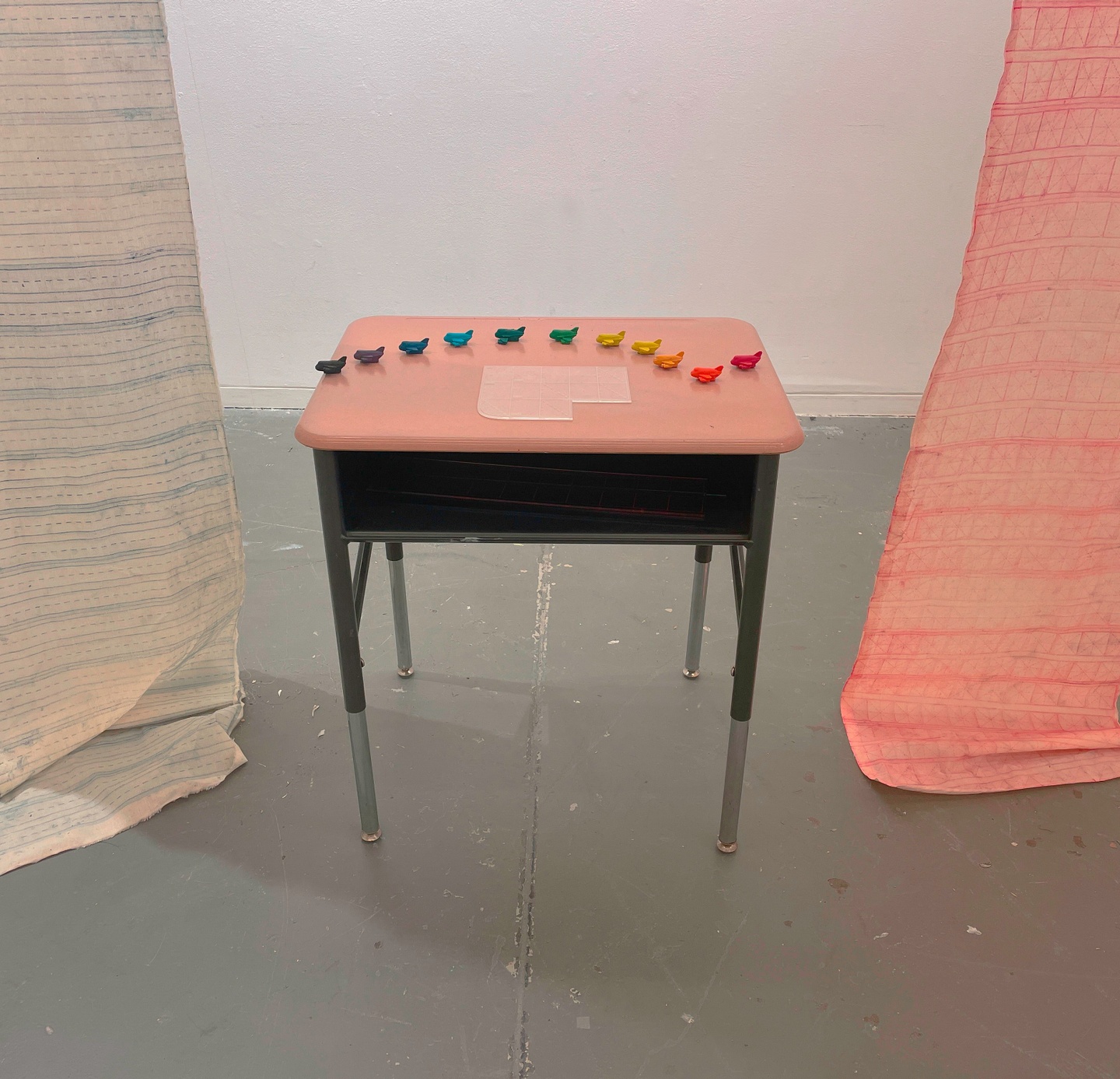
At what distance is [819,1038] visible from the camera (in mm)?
1322

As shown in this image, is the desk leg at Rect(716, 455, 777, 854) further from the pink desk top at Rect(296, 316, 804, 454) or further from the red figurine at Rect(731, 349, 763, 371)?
the red figurine at Rect(731, 349, 763, 371)

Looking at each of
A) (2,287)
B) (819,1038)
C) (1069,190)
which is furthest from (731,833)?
(2,287)

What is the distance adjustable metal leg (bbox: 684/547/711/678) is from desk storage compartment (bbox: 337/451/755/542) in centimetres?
38

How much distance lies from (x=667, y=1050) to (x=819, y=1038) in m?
0.23

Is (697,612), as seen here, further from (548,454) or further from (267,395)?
(267,395)

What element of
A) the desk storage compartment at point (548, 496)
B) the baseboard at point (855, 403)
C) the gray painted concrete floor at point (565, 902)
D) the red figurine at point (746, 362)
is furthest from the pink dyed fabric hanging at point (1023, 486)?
the baseboard at point (855, 403)

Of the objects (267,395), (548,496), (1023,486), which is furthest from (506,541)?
(267,395)

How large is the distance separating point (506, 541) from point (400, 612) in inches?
27.9

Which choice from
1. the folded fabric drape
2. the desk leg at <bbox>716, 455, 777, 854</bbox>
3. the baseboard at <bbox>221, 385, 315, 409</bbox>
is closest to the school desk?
the desk leg at <bbox>716, 455, 777, 854</bbox>

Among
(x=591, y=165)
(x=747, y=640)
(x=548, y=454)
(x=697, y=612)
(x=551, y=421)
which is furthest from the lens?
(x=591, y=165)

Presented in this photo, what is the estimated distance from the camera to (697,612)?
1959 mm

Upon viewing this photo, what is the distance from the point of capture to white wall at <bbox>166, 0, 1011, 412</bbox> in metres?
2.80

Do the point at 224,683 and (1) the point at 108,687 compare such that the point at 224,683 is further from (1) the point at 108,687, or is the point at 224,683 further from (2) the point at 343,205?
(2) the point at 343,205

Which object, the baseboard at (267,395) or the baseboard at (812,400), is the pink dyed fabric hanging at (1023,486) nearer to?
the baseboard at (812,400)
